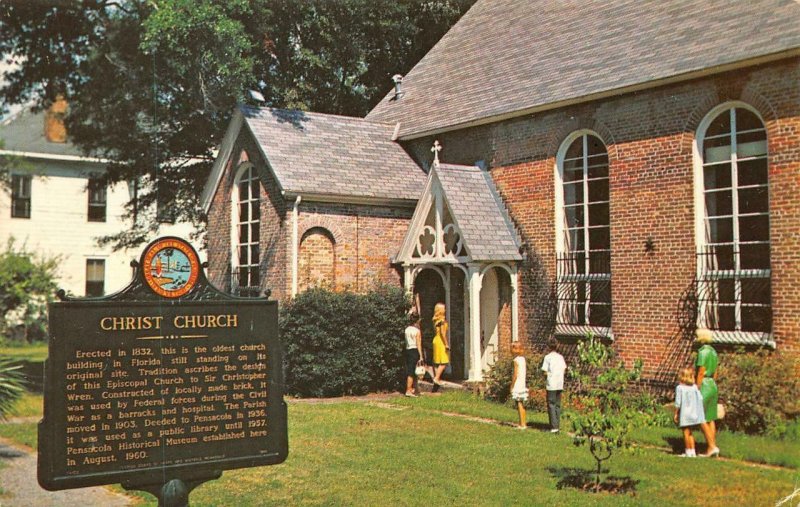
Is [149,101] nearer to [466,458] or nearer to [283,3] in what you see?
[283,3]

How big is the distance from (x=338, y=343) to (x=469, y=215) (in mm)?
4140

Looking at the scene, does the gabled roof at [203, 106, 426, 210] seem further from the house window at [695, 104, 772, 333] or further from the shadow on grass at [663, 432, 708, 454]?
the shadow on grass at [663, 432, 708, 454]

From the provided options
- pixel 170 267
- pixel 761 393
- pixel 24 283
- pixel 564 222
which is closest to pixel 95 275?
pixel 24 283

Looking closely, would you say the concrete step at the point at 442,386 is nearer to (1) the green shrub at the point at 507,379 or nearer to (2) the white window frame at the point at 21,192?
(1) the green shrub at the point at 507,379

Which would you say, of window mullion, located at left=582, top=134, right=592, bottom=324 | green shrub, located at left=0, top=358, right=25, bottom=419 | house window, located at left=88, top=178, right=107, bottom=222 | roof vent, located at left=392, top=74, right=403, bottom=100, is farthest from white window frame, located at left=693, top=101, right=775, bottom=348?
house window, located at left=88, top=178, right=107, bottom=222

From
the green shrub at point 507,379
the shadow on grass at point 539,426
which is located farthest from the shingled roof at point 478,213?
the shadow on grass at point 539,426

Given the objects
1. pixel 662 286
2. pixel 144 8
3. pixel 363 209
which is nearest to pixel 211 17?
pixel 144 8

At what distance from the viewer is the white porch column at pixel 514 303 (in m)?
17.3

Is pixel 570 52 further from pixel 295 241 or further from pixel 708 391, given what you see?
pixel 708 391

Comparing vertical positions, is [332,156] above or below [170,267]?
→ above

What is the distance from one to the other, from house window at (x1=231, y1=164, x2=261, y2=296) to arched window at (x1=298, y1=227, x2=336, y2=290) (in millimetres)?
1832

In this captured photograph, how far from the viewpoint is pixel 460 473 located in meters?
9.65

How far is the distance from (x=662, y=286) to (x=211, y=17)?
1181 cm

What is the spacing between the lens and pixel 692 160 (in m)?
14.0
